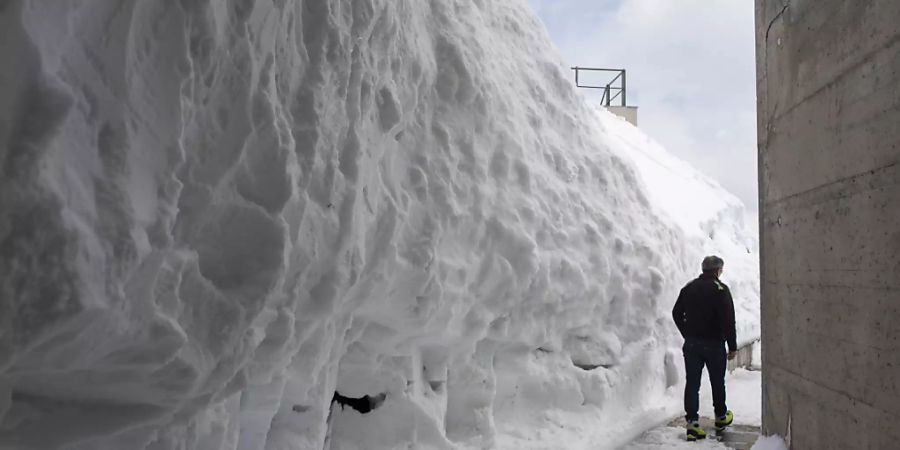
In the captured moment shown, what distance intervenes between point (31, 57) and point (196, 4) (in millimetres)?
588

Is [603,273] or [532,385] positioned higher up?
[603,273]

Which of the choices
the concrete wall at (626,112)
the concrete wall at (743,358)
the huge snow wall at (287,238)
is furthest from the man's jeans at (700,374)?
the concrete wall at (626,112)

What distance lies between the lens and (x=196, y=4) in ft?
6.88

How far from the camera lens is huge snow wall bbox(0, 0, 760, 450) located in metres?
1.73

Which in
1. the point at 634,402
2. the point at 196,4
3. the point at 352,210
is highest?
the point at 196,4

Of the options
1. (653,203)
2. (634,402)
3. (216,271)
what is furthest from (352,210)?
(653,203)

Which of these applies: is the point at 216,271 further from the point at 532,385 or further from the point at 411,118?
the point at 532,385

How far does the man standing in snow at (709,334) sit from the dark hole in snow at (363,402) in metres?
3.16

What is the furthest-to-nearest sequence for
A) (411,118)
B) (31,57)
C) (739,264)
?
1. (739,264)
2. (411,118)
3. (31,57)

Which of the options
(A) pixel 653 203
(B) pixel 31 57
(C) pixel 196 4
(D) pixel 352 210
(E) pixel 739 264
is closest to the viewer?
(B) pixel 31 57

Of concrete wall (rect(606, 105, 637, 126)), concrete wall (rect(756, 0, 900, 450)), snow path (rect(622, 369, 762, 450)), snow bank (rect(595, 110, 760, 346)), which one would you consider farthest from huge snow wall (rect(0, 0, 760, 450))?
concrete wall (rect(606, 105, 637, 126))

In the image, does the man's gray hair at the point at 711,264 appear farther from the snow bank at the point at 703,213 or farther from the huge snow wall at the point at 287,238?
the snow bank at the point at 703,213

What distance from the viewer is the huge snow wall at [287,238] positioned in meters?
1.73

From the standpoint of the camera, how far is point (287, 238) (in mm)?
2533
